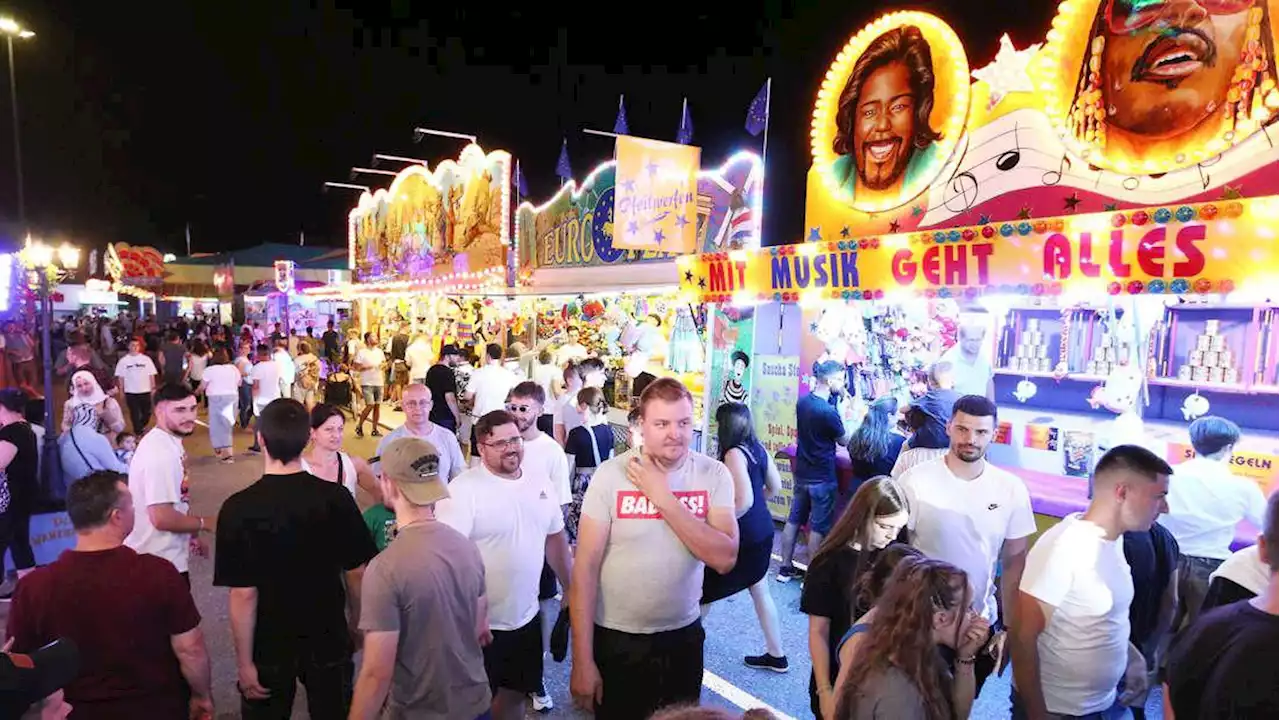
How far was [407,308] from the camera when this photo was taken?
21016 mm

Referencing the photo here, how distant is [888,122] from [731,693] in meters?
5.66

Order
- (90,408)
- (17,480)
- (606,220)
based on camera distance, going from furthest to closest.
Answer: (606,220) < (90,408) < (17,480)

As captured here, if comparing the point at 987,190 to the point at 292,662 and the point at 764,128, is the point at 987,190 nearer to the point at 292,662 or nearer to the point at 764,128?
the point at 764,128

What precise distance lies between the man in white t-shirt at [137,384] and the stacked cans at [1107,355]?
42.6 feet

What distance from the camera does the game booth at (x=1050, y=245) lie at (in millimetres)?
5195

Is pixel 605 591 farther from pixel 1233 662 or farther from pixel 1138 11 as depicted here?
pixel 1138 11

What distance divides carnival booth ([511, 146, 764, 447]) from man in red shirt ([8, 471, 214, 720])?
598 cm

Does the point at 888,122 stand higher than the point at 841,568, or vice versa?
the point at 888,122

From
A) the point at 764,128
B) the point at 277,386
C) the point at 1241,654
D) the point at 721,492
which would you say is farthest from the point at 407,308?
the point at 1241,654

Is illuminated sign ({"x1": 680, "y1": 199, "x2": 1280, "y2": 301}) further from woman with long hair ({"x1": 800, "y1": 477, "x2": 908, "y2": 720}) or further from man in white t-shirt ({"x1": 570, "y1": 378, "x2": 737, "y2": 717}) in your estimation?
man in white t-shirt ({"x1": 570, "y1": 378, "x2": 737, "y2": 717})

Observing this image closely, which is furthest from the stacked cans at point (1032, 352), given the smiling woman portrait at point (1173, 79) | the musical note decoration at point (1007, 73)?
the musical note decoration at point (1007, 73)

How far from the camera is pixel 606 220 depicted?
1202 cm

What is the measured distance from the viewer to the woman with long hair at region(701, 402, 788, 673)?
4.53 metres

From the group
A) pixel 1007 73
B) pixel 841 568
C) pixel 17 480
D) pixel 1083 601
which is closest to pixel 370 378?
pixel 17 480
